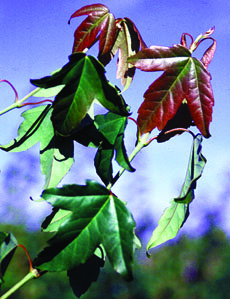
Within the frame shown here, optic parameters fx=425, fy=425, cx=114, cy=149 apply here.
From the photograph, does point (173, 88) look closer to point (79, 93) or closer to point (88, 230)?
point (79, 93)

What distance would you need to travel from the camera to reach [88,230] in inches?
22.0

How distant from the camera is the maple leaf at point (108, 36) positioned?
0.68 m

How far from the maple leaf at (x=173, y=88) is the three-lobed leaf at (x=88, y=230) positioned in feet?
0.47

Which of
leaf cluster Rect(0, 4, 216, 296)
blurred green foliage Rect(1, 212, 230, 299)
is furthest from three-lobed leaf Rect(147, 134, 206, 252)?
blurred green foliage Rect(1, 212, 230, 299)

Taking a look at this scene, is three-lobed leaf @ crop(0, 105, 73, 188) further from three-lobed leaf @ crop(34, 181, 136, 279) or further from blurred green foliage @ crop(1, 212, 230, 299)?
blurred green foliage @ crop(1, 212, 230, 299)

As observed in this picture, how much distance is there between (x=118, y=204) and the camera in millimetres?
572

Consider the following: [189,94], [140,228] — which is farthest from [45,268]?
[140,228]

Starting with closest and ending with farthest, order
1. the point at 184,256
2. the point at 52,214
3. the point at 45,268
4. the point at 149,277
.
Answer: the point at 45,268, the point at 52,214, the point at 149,277, the point at 184,256

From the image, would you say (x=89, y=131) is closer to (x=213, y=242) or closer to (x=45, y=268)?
(x=45, y=268)

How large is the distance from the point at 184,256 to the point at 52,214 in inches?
383

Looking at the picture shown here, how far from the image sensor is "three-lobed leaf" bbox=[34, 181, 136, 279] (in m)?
0.53

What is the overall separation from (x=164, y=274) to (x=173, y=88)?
→ 9.45 meters

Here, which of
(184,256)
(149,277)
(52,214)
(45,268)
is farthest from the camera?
(184,256)

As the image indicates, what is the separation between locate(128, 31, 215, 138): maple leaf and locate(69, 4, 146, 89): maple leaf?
7cm
